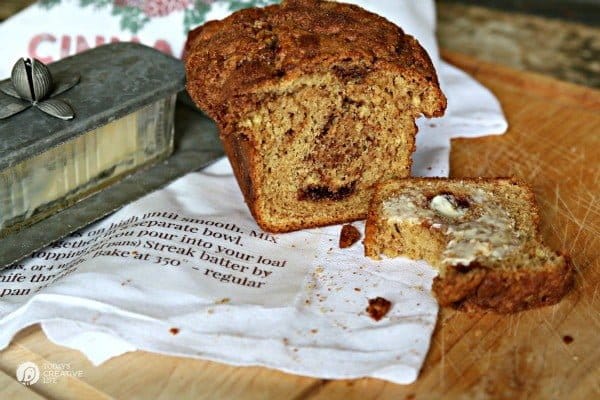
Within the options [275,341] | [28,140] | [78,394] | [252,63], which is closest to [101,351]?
[78,394]

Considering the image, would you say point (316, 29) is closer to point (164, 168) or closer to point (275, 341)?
point (164, 168)

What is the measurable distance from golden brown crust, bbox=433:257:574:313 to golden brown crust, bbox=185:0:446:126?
700 millimetres

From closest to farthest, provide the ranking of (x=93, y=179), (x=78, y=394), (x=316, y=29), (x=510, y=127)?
1. (x=78, y=394)
2. (x=316, y=29)
3. (x=93, y=179)
4. (x=510, y=127)

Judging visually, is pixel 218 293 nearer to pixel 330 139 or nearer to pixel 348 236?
pixel 348 236

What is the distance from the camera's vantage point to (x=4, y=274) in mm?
2865

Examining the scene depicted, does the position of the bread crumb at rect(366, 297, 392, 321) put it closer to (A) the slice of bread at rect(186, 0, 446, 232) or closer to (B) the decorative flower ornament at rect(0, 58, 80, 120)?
(A) the slice of bread at rect(186, 0, 446, 232)

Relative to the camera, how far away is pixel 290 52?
9.52 feet

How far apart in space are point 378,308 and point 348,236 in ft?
1.46

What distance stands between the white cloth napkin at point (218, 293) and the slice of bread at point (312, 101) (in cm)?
15

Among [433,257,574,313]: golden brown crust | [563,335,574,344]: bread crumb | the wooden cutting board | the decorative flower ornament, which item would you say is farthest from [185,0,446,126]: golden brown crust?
[563,335,574,344]: bread crumb

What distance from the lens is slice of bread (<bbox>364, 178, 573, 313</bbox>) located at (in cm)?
265

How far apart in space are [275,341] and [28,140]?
1081 mm

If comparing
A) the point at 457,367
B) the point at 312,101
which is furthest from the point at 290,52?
the point at 457,367

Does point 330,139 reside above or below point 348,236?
above
